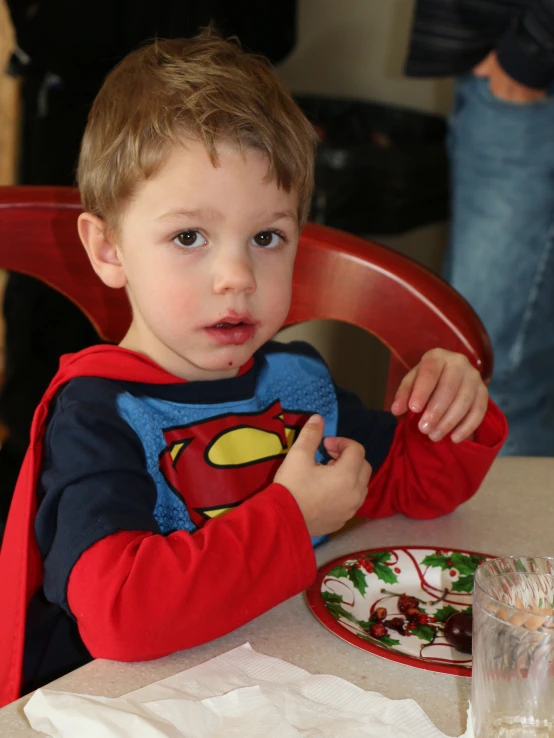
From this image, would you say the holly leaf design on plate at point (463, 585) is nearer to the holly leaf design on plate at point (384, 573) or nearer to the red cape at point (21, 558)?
the holly leaf design on plate at point (384, 573)

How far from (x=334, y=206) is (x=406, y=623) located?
1.67 metres

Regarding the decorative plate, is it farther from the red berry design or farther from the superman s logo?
the superman s logo

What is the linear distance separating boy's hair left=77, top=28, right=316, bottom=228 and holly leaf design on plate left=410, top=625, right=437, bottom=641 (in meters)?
0.37

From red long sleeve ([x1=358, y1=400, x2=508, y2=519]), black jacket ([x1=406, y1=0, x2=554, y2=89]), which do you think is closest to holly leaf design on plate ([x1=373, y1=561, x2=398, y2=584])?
red long sleeve ([x1=358, y1=400, x2=508, y2=519])

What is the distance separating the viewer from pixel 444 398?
890 millimetres

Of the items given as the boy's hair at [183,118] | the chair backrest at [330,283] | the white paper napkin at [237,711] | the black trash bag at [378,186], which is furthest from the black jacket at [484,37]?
the white paper napkin at [237,711]

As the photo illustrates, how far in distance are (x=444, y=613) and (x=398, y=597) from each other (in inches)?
1.4

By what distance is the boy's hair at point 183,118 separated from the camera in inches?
31.6

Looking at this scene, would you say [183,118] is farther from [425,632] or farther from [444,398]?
[425,632]

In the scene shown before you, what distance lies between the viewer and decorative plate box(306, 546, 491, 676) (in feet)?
2.20

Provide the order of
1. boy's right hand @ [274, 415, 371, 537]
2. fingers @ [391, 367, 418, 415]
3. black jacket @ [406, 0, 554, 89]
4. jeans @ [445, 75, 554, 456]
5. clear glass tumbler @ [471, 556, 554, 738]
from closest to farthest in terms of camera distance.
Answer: clear glass tumbler @ [471, 556, 554, 738], boy's right hand @ [274, 415, 371, 537], fingers @ [391, 367, 418, 415], black jacket @ [406, 0, 554, 89], jeans @ [445, 75, 554, 456]

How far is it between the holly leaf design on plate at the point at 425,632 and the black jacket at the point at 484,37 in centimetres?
135

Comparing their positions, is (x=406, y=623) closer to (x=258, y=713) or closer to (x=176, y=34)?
(x=258, y=713)

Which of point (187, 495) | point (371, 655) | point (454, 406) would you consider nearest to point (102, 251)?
point (187, 495)
